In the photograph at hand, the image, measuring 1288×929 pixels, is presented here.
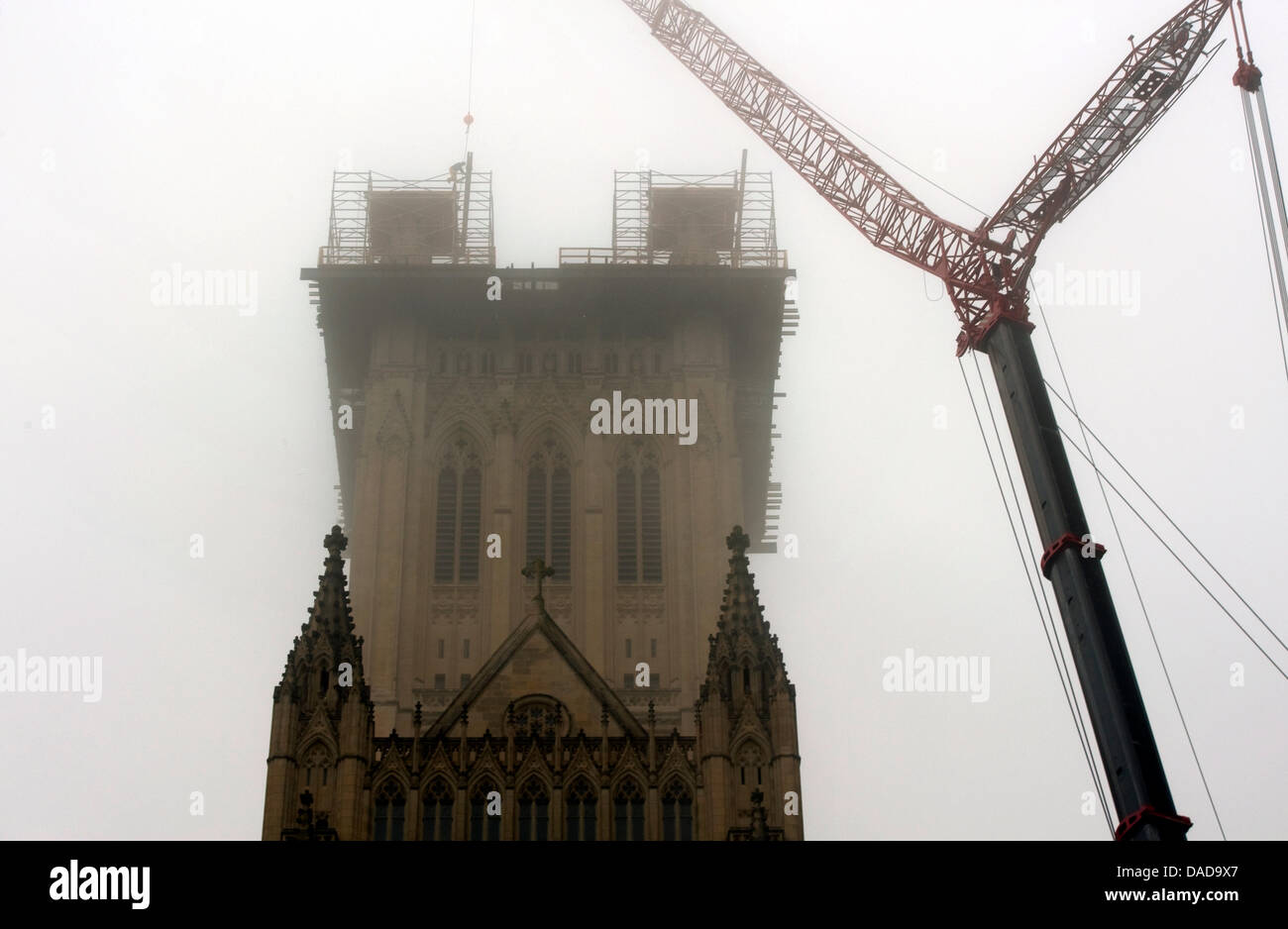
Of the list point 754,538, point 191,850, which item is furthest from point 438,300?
point 191,850

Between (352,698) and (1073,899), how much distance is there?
77.8 feet

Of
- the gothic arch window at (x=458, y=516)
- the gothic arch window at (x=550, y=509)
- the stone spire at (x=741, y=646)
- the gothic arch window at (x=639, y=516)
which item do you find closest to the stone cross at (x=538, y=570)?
the stone spire at (x=741, y=646)

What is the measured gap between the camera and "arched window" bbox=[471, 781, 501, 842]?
159 ft

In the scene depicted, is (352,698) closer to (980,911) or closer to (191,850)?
(191,850)

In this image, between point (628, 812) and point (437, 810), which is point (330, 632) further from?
point (628, 812)

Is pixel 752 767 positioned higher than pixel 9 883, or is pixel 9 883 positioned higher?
pixel 752 767

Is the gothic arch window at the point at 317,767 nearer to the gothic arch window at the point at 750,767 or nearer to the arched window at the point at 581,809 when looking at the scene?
the arched window at the point at 581,809

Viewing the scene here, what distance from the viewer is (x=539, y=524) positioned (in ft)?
223

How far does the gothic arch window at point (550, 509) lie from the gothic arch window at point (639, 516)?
5.86 ft

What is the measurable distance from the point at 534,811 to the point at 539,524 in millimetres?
20390

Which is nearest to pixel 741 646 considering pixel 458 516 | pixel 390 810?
pixel 390 810

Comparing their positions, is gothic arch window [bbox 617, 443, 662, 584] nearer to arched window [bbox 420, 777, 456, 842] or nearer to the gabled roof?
the gabled roof

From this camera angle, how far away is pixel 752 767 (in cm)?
4700

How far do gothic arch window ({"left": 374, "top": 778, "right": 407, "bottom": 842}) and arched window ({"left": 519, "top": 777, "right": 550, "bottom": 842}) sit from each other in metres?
2.85
